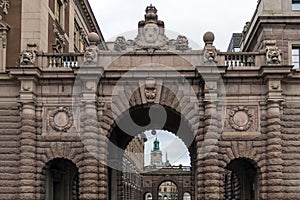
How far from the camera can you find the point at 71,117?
34.1 meters

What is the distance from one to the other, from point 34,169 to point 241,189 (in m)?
14.0

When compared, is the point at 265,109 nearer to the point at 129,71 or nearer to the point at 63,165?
the point at 129,71

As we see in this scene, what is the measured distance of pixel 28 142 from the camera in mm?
33125

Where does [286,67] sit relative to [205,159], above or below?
above

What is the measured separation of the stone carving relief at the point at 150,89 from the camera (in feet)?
111

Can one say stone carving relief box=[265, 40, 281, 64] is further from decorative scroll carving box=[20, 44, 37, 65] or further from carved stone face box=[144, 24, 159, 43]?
decorative scroll carving box=[20, 44, 37, 65]

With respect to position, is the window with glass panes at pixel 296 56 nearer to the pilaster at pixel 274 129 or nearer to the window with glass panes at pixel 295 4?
the window with glass panes at pixel 295 4

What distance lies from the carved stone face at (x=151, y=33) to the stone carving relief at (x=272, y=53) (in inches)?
240

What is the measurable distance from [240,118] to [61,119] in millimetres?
9769

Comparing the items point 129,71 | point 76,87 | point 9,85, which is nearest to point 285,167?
point 129,71

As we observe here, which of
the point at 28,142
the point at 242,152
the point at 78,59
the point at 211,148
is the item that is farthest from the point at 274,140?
the point at 28,142

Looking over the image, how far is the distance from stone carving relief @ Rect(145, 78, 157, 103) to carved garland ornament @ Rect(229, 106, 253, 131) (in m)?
4.32

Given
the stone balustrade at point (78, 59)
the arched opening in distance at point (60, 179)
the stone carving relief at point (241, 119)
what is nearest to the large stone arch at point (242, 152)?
the stone carving relief at point (241, 119)

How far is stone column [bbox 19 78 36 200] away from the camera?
32.8m
